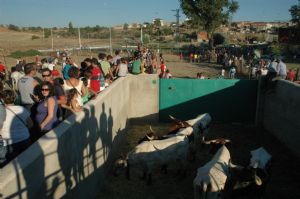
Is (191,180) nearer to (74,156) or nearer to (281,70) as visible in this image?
(74,156)

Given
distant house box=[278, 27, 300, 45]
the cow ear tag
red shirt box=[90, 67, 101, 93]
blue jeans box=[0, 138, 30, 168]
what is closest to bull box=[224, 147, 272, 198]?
the cow ear tag

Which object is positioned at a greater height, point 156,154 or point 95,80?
point 95,80

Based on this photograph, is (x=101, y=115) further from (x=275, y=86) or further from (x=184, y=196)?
(x=275, y=86)

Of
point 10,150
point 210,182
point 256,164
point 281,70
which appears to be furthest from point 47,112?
point 281,70

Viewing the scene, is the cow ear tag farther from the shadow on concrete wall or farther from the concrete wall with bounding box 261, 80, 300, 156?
the concrete wall with bounding box 261, 80, 300, 156

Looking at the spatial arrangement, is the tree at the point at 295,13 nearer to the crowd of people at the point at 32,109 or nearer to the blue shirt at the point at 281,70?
the blue shirt at the point at 281,70

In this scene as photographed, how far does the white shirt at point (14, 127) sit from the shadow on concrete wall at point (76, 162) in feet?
1.27

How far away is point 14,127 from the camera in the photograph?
197 inches

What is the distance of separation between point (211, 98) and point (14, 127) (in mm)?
9871

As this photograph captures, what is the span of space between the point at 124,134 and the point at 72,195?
6056 mm

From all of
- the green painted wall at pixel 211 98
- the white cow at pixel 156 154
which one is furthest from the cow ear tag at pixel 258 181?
the green painted wall at pixel 211 98

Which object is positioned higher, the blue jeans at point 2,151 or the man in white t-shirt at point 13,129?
the man in white t-shirt at point 13,129

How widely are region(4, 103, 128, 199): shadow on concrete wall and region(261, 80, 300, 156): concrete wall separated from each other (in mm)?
5605

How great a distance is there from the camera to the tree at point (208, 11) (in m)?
51.1
